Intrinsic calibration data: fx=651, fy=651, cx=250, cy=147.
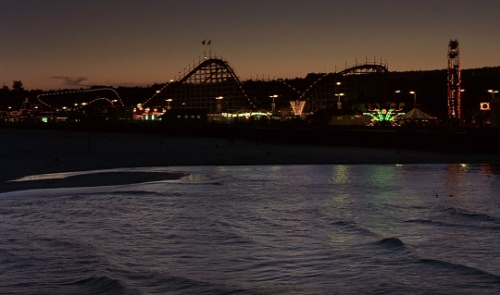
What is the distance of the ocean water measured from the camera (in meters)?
7.65

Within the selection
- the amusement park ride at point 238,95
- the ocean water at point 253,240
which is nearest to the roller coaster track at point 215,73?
the amusement park ride at point 238,95

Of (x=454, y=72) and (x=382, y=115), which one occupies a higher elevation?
(x=454, y=72)

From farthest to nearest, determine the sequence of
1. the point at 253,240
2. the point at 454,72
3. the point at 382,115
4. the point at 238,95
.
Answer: the point at 238,95, the point at 382,115, the point at 454,72, the point at 253,240

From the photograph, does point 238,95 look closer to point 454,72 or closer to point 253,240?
point 454,72

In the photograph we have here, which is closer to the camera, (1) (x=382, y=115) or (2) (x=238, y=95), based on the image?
(1) (x=382, y=115)

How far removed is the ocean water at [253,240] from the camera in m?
7.65

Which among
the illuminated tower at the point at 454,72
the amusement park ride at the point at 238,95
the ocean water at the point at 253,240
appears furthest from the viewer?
the amusement park ride at the point at 238,95

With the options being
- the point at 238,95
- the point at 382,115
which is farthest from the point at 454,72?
the point at 238,95

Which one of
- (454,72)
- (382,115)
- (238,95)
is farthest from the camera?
(238,95)

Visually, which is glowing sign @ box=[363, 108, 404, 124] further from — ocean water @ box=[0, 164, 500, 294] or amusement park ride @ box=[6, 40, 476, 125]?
ocean water @ box=[0, 164, 500, 294]

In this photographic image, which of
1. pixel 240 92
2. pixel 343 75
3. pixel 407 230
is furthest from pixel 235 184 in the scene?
pixel 240 92

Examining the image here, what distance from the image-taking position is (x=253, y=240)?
10.0m

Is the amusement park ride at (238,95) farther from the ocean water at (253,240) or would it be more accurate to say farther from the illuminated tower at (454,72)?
the ocean water at (253,240)

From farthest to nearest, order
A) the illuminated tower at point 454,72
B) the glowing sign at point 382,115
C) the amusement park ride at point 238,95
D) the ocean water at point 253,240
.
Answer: the amusement park ride at point 238,95, the glowing sign at point 382,115, the illuminated tower at point 454,72, the ocean water at point 253,240
